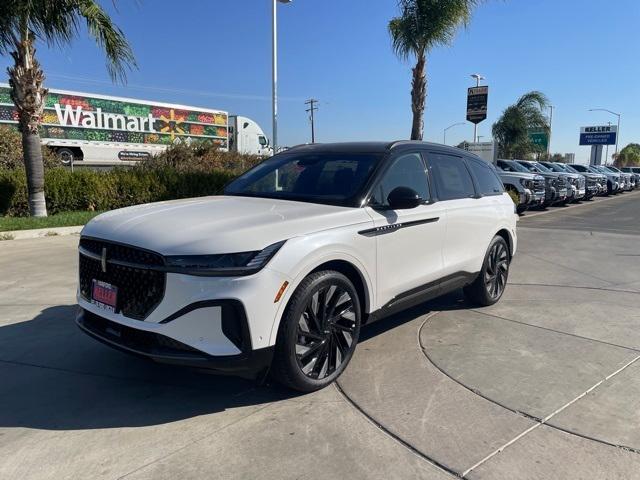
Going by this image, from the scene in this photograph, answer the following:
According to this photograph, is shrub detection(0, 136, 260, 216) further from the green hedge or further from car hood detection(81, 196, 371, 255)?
car hood detection(81, 196, 371, 255)

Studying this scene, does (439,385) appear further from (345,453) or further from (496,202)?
(496,202)

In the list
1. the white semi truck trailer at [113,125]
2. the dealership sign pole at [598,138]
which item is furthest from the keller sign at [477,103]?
the dealership sign pole at [598,138]

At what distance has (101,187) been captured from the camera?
13062mm

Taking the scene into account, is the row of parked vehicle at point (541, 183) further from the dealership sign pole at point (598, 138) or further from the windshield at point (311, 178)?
the dealership sign pole at point (598, 138)

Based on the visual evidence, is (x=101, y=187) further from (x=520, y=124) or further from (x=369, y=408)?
(x=520, y=124)

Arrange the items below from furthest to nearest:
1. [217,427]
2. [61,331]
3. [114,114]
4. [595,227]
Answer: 1. [114,114]
2. [595,227]
3. [61,331]
4. [217,427]

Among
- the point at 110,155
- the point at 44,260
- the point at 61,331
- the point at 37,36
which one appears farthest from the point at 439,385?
the point at 110,155

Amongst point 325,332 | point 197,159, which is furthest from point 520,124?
point 325,332

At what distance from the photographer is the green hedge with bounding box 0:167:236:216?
12.0 metres

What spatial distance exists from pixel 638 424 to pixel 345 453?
1917 mm

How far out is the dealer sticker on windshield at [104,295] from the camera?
339 cm

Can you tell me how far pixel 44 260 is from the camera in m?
8.02

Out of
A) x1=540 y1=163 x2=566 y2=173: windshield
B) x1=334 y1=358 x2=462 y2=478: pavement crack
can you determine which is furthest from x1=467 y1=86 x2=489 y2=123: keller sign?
x1=334 y1=358 x2=462 y2=478: pavement crack

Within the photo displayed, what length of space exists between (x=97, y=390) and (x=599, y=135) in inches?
2759
